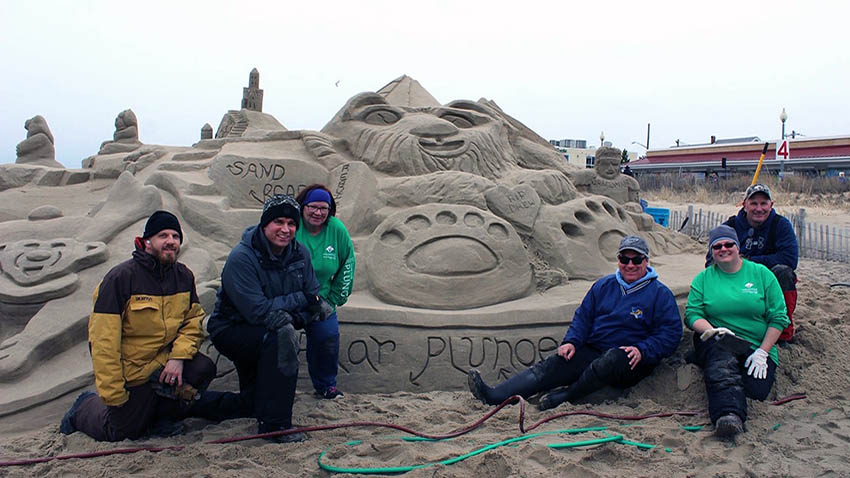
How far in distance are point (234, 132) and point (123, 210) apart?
3.83 metres

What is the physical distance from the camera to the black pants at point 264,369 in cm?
239

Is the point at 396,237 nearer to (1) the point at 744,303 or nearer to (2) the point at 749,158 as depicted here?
(1) the point at 744,303

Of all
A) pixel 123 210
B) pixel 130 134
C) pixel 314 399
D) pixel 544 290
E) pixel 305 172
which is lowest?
pixel 314 399

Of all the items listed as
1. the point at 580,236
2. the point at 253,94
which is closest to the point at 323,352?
the point at 580,236

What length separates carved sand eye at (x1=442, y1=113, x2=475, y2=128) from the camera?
5.18 m

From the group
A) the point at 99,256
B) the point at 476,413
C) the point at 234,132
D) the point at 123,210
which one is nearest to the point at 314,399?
the point at 476,413

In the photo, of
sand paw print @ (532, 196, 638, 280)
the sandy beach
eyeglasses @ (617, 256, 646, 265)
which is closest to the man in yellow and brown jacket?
the sandy beach

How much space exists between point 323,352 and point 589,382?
124 cm

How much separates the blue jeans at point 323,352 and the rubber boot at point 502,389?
0.66 metres

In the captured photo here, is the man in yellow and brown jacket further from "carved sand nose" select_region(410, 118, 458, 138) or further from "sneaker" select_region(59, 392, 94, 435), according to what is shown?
"carved sand nose" select_region(410, 118, 458, 138)

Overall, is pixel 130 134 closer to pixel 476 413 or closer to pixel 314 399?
pixel 314 399

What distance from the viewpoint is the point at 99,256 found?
347 centimetres

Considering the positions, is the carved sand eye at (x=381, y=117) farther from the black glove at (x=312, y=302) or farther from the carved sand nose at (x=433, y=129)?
the black glove at (x=312, y=302)

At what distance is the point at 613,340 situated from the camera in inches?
111
